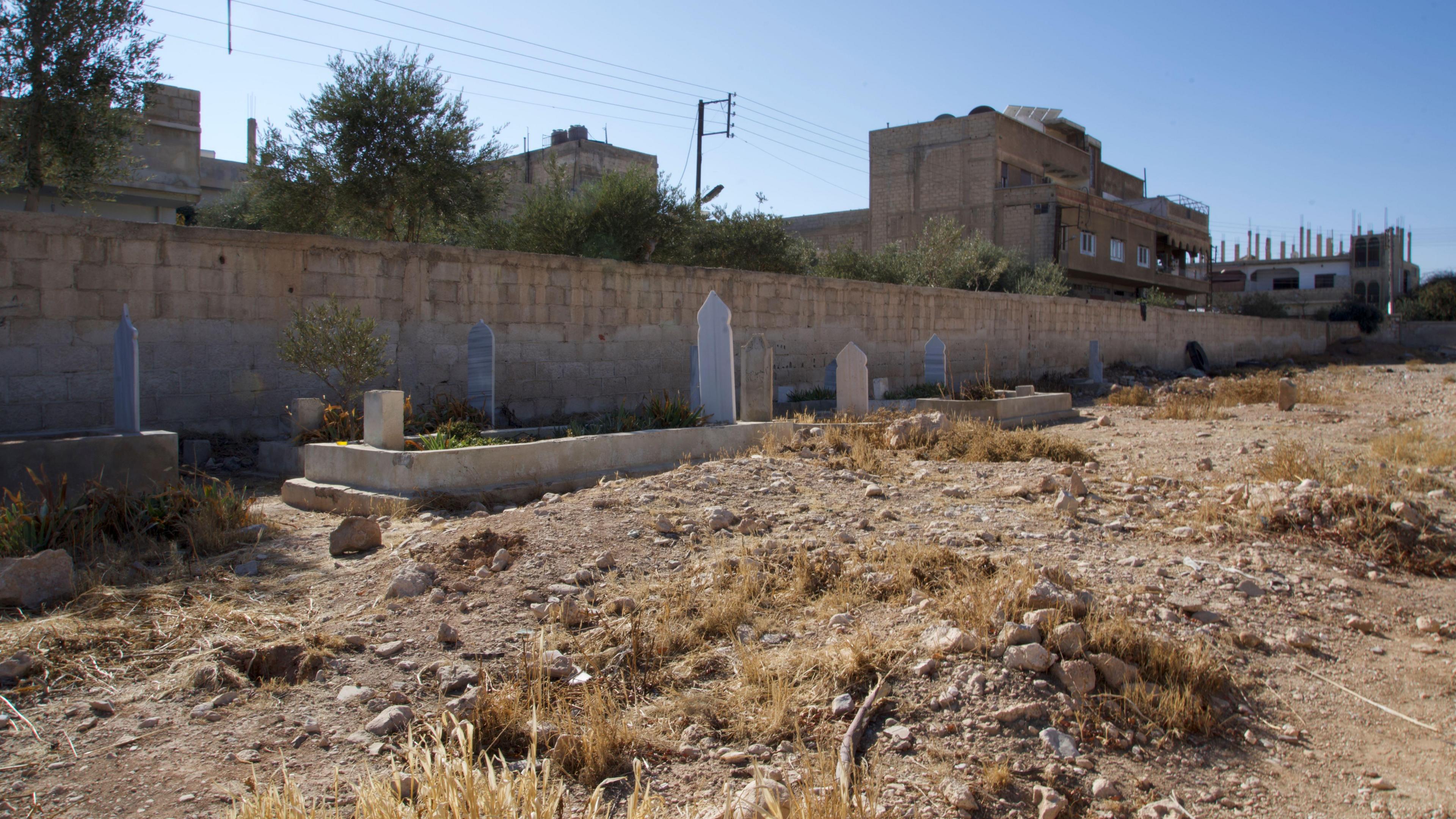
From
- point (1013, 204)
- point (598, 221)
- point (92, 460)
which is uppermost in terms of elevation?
point (1013, 204)

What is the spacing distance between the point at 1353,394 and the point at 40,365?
23630 mm

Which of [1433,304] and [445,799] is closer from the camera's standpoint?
[445,799]

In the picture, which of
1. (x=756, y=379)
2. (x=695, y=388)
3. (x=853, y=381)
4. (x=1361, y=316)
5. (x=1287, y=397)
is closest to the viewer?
(x=756, y=379)

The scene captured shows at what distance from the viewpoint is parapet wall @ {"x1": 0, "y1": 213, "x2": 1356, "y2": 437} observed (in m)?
7.91

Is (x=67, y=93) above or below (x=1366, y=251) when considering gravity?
below

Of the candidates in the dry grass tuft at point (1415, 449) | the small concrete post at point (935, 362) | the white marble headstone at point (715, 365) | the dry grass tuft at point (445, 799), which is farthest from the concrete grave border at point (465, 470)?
the small concrete post at point (935, 362)

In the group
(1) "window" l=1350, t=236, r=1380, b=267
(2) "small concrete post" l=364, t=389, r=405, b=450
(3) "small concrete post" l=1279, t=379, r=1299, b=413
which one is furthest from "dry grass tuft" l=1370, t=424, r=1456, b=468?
(1) "window" l=1350, t=236, r=1380, b=267

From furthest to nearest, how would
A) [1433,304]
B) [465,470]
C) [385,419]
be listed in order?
[1433,304], [385,419], [465,470]

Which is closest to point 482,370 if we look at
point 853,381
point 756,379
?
point 756,379

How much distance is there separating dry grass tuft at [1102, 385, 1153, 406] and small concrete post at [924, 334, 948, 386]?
4.23 m

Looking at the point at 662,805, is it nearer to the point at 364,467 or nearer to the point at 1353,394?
the point at 364,467

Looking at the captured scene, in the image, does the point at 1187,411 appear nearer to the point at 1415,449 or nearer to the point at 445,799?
the point at 1415,449

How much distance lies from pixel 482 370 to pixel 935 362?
8.55 metres

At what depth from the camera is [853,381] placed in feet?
39.0
